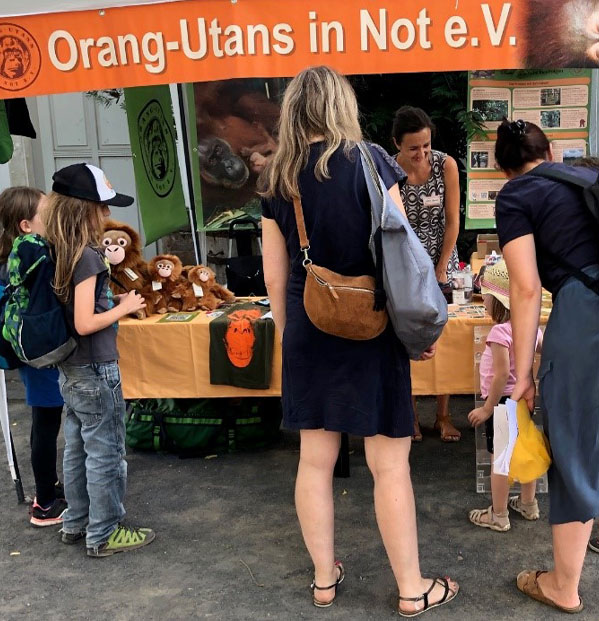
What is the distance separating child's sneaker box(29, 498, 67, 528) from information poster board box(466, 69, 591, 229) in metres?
3.39

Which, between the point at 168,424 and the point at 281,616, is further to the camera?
the point at 168,424

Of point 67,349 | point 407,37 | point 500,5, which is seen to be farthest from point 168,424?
point 500,5

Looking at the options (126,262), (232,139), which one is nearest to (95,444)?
(126,262)

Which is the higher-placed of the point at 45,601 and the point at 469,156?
the point at 469,156

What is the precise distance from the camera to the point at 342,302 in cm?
227

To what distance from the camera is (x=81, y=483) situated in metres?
3.13

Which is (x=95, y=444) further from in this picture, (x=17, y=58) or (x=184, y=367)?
(x=17, y=58)

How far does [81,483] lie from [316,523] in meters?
1.08

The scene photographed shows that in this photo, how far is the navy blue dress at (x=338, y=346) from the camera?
2307 millimetres

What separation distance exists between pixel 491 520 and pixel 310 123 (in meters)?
1.84

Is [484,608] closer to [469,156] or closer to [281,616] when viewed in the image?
[281,616]

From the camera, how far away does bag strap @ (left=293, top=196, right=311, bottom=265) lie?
2340mm

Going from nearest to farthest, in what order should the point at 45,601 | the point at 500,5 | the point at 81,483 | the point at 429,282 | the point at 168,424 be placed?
1. the point at 429,282
2. the point at 45,601
3. the point at 81,483
4. the point at 500,5
5. the point at 168,424

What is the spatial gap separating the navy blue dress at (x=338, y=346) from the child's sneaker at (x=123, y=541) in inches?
41.1
